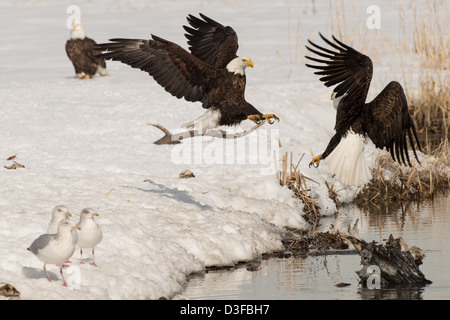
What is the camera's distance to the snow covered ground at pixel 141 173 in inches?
293

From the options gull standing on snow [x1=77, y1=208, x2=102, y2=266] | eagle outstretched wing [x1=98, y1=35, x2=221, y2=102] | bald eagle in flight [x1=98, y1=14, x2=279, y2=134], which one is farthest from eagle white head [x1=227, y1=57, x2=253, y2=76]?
gull standing on snow [x1=77, y1=208, x2=102, y2=266]

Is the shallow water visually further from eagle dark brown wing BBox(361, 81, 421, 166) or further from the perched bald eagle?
the perched bald eagle

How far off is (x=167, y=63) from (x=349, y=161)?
2.32 metres

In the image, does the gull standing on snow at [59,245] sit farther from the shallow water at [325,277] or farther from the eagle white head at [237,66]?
the eagle white head at [237,66]

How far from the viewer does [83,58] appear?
1778cm

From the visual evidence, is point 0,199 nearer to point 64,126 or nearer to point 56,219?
point 56,219

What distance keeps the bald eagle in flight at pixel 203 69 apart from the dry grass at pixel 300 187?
1103mm

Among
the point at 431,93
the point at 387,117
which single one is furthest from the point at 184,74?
the point at 431,93

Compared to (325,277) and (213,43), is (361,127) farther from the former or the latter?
(213,43)

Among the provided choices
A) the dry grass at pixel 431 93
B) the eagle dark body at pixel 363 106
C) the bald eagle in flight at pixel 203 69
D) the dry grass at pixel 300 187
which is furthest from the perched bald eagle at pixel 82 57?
the eagle dark body at pixel 363 106

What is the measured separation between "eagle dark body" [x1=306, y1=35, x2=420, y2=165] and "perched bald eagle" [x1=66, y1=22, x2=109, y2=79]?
9.35 meters

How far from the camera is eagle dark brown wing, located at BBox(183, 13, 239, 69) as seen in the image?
1069 cm
